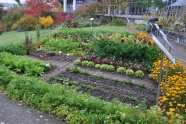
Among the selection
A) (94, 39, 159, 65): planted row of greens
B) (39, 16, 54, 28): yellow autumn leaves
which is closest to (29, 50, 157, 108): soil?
(94, 39, 159, 65): planted row of greens

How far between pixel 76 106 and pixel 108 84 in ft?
5.96

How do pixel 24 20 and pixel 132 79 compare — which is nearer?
pixel 132 79

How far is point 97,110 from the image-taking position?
3701mm

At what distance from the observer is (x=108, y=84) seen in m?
5.60

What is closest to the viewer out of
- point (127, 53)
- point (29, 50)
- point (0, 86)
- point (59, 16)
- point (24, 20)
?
point (0, 86)

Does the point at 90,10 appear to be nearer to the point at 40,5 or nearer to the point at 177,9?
the point at 40,5

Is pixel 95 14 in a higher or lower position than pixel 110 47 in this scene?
higher

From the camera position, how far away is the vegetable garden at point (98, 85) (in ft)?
11.8

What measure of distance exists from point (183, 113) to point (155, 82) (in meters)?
2.30

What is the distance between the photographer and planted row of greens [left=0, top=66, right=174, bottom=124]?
3.41m

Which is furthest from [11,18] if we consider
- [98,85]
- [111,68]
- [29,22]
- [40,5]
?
[98,85]

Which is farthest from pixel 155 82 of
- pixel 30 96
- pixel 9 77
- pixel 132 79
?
pixel 9 77

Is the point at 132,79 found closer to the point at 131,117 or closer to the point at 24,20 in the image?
the point at 131,117

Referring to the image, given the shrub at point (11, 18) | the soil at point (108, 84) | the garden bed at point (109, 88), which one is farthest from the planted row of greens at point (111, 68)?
the shrub at point (11, 18)
